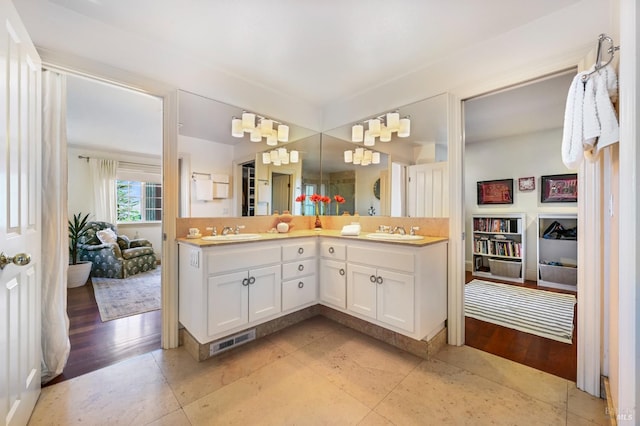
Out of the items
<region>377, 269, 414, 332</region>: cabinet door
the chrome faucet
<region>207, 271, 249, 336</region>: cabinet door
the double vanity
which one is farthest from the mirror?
<region>207, 271, 249, 336</region>: cabinet door

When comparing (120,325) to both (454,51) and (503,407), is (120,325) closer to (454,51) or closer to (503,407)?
(503,407)

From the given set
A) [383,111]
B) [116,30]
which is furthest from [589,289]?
[116,30]

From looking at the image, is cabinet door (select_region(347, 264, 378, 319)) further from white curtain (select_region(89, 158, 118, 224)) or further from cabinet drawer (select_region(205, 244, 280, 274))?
white curtain (select_region(89, 158, 118, 224))

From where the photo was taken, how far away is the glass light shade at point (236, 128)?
2.47m

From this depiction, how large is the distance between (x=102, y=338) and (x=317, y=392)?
76.7 inches

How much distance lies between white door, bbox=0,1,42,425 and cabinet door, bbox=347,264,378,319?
196 cm

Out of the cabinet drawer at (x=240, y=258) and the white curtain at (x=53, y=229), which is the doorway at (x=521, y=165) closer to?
the cabinet drawer at (x=240, y=258)

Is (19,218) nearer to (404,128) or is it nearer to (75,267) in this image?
(404,128)

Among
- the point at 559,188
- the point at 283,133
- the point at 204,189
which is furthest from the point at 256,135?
the point at 559,188

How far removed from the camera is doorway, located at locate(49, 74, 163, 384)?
206 cm

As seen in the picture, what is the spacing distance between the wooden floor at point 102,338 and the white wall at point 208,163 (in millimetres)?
1133

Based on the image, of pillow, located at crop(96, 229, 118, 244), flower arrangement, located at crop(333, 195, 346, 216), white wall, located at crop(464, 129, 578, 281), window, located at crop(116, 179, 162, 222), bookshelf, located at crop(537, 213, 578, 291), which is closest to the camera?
flower arrangement, located at crop(333, 195, 346, 216)

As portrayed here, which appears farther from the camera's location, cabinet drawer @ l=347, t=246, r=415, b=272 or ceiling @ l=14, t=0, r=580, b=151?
cabinet drawer @ l=347, t=246, r=415, b=272

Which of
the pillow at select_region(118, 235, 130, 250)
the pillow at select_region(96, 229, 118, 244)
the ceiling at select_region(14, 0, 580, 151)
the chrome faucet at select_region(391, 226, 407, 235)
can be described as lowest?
the pillow at select_region(118, 235, 130, 250)
